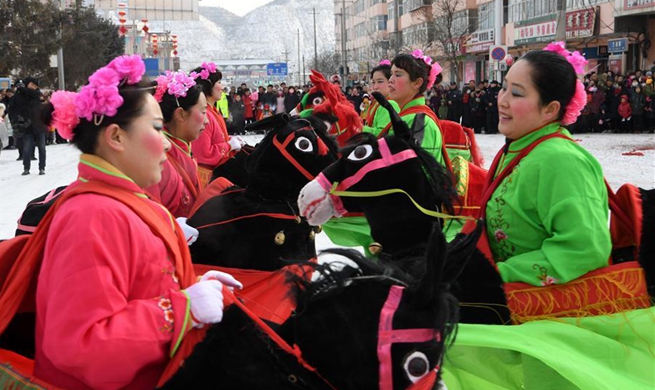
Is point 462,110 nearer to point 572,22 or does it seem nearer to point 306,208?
point 572,22

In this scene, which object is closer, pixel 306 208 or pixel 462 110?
pixel 306 208

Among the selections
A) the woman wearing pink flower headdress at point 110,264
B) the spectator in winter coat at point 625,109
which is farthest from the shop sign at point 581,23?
the woman wearing pink flower headdress at point 110,264

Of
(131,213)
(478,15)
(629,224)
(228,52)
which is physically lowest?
(629,224)

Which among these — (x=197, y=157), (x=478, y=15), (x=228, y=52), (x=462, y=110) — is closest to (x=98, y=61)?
(x=462, y=110)

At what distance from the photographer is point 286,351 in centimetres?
186

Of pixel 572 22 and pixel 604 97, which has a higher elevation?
pixel 572 22

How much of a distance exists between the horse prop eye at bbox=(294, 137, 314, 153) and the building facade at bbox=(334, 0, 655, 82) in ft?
46.1

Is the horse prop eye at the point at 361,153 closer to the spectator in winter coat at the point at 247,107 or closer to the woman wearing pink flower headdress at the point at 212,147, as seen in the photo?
the woman wearing pink flower headdress at the point at 212,147

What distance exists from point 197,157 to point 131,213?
4.22m

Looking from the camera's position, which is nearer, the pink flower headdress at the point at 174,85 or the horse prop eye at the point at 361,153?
the horse prop eye at the point at 361,153

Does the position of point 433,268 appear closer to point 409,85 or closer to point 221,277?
point 221,277

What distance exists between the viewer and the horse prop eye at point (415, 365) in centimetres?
170

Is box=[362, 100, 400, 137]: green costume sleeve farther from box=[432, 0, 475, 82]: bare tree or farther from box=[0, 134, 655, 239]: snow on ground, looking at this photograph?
box=[432, 0, 475, 82]: bare tree

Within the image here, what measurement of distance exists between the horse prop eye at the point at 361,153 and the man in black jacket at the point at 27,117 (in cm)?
1140
